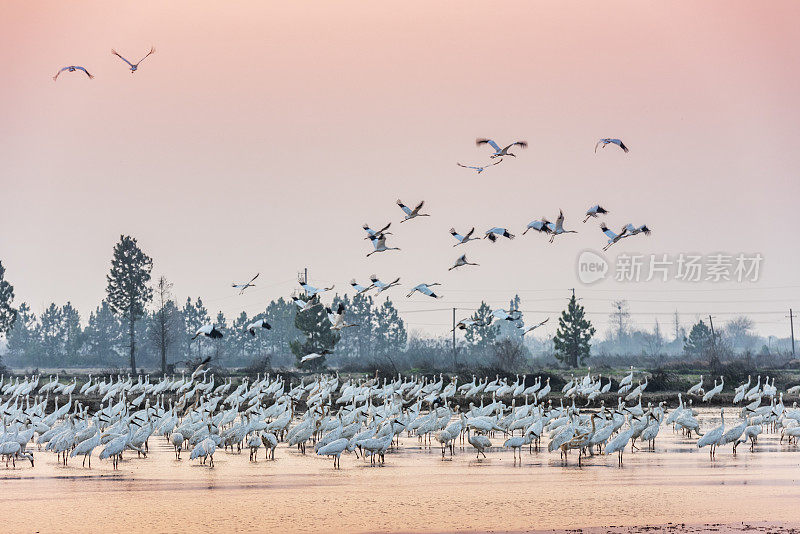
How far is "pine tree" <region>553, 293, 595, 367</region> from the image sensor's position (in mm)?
79312

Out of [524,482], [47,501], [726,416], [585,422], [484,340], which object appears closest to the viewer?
[47,501]

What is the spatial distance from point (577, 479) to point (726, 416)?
19.0m

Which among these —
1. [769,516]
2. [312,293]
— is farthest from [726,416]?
[769,516]

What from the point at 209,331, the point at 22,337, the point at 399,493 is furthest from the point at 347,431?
the point at 22,337

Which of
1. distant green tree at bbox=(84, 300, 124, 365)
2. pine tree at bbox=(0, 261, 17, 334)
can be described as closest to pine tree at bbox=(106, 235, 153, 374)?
pine tree at bbox=(0, 261, 17, 334)

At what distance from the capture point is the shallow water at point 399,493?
742 inches

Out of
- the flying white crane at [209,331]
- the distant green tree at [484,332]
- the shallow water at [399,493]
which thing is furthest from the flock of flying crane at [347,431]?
the distant green tree at [484,332]

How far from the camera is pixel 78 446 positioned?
24562 mm

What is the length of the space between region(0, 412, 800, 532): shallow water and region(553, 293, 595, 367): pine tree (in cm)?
5153

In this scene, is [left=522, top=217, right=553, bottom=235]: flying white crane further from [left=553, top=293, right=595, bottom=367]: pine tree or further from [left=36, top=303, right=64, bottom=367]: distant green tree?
[left=36, top=303, right=64, bottom=367]: distant green tree

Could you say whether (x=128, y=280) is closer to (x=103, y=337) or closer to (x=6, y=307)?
(x=6, y=307)

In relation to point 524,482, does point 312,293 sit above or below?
above

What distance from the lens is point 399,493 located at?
21562 mm

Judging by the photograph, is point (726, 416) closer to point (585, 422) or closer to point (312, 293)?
point (585, 422)
